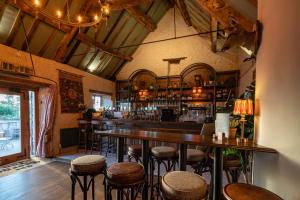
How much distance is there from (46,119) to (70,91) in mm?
1235

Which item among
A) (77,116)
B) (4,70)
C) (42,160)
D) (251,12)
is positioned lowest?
(42,160)

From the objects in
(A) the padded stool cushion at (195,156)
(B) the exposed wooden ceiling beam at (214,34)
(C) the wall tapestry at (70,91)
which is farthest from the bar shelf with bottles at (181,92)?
(A) the padded stool cushion at (195,156)

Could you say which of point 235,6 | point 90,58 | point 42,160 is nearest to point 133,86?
point 90,58

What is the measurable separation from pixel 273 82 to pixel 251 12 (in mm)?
1686

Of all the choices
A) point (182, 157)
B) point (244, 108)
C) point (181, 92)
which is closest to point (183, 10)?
point (181, 92)

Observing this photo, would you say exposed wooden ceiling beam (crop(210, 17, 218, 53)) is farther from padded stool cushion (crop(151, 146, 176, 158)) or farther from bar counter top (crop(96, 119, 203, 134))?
padded stool cushion (crop(151, 146, 176, 158))

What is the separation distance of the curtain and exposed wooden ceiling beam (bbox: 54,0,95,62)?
3.18 ft

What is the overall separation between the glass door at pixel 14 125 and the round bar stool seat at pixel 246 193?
17.3ft

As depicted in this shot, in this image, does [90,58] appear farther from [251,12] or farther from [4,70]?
[251,12]

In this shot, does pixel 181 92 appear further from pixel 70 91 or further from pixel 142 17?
pixel 70 91

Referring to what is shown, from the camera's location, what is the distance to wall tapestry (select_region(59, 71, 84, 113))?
574 cm

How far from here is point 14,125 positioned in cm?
484

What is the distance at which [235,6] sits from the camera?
2.88 m

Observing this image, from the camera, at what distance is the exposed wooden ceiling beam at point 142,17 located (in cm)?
606
